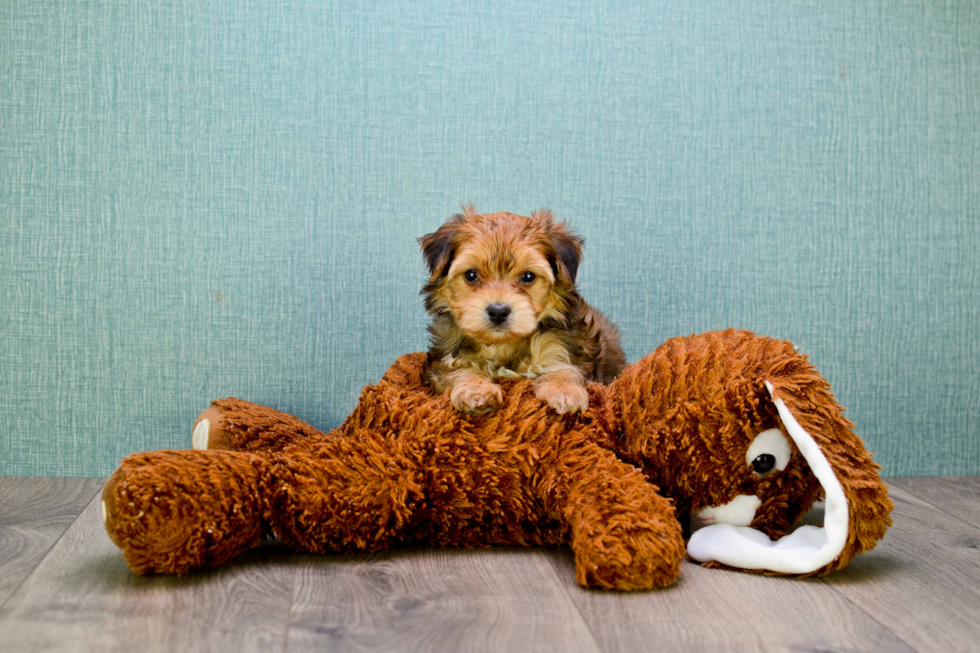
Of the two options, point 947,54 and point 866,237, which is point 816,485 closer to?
point 866,237

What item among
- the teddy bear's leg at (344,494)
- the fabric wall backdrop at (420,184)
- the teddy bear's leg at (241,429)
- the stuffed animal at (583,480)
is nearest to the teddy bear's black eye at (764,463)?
the stuffed animal at (583,480)

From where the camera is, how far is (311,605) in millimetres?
1677

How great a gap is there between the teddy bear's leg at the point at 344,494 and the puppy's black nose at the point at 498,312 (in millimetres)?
394

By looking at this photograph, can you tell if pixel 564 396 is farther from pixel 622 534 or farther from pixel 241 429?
pixel 241 429

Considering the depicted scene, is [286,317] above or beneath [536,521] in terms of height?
above

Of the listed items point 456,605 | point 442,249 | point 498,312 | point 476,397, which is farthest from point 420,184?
point 456,605

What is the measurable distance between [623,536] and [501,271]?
806 millimetres

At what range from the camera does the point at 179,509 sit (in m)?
1.73

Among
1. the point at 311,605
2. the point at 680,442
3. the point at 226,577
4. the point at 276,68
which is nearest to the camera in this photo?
the point at 311,605

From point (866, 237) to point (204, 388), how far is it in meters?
2.50

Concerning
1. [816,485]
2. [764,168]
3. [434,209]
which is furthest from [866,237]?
[434,209]

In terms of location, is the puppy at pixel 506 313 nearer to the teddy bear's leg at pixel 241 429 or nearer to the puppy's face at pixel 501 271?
the puppy's face at pixel 501 271

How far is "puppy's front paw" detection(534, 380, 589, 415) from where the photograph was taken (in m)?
2.07

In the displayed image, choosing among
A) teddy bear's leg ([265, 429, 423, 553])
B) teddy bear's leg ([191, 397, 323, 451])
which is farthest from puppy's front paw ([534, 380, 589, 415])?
teddy bear's leg ([191, 397, 323, 451])
